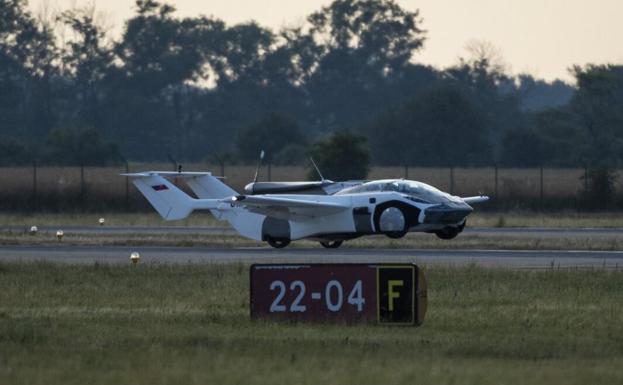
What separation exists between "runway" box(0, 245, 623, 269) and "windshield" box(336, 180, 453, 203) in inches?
50.6

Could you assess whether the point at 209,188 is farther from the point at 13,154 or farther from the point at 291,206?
the point at 13,154

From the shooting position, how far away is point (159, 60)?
125750mm

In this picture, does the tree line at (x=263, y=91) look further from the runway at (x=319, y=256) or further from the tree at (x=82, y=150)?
the runway at (x=319, y=256)

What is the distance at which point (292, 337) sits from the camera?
697 inches

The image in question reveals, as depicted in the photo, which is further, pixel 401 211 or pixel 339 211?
pixel 339 211

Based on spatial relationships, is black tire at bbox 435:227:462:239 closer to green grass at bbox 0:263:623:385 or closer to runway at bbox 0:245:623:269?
runway at bbox 0:245:623:269

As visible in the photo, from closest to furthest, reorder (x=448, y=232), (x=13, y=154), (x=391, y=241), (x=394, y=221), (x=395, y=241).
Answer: (x=394, y=221) < (x=448, y=232) < (x=395, y=241) < (x=391, y=241) < (x=13, y=154)

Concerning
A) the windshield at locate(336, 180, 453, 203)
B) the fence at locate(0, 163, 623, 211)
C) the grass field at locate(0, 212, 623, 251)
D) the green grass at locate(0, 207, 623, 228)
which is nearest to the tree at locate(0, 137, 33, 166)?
the fence at locate(0, 163, 623, 211)

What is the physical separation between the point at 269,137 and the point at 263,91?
30452mm

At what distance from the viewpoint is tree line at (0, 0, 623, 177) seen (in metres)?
100

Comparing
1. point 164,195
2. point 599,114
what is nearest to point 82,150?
point 599,114

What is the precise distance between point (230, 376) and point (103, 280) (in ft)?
37.8

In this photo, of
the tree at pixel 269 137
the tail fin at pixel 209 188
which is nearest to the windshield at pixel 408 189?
the tail fin at pixel 209 188

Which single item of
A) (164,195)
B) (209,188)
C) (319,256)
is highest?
(209,188)
